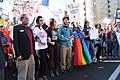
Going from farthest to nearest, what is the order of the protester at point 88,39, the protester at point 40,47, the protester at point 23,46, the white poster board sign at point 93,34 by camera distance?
the white poster board sign at point 93,34, the protester at point 88,39, the protester at point 40,47, the protester at point 23,46

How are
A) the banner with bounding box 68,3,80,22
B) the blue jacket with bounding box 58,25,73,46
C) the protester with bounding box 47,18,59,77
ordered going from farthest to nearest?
the banner with bounding box 68,3,80,22 → the blue jacket with bounding box 58,25,73,46 → the protester with bounding box 47,18,59,77

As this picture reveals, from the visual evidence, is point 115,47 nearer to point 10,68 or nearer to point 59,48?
point 59,48

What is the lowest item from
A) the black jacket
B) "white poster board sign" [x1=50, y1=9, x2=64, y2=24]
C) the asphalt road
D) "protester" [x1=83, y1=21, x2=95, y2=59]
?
the asphalt road

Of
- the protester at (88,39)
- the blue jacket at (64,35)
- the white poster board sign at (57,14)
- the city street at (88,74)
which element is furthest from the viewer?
the white poster board sign at (57,14)

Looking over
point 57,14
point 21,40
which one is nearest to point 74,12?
point 57,14

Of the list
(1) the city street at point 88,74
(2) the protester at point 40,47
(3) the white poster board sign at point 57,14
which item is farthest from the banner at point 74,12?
(2) the protester at point 40,47

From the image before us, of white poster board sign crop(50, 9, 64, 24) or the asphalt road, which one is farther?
Answer: white poster board sign crop(50, 9, 64, 24)

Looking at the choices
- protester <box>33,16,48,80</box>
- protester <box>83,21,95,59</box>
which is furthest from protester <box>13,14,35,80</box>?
protester <box>83,21,95,59</box>

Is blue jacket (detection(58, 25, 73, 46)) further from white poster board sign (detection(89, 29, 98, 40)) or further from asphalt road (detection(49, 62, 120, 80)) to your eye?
white poster board sign (detection(89, 29, 98, 40))

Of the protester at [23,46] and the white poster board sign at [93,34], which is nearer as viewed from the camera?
the protester at [23,46]

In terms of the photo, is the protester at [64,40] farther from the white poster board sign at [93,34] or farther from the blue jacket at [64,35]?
the white poster board sign at [93,34]

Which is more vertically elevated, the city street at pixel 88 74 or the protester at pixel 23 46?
the protester at pixel 23 46

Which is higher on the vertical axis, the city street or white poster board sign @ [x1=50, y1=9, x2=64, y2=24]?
white poster board sign @ [x1=50, y1=9, x2=64, y2=24]

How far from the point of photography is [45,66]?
9.14 m
